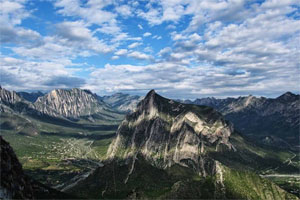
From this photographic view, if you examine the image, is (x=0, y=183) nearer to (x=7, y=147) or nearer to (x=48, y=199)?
(x=7, y=147)

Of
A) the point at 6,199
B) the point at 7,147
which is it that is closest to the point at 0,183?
the point at 6,199

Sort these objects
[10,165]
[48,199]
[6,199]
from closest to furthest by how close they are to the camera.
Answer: [6,199] → [10,165] → [48,199]

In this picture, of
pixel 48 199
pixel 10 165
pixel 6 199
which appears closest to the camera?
pixel 6 199

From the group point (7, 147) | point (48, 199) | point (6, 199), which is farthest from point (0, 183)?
point (48, 199)

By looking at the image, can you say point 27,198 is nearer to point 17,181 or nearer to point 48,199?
point 17,181

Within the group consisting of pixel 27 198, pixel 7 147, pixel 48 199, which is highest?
pixel 7 147

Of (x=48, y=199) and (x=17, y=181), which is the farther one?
(x=48, y=199)

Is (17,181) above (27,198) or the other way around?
above

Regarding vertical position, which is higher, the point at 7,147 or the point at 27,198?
the point at 7,147

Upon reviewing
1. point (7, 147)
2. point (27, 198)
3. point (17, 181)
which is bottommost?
point (27, 198)
